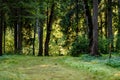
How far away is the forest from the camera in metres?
14.3

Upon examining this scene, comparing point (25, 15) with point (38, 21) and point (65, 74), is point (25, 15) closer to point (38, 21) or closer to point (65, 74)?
point (38, 21)

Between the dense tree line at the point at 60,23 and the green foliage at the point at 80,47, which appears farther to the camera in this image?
the green foliage at the point at 80,47

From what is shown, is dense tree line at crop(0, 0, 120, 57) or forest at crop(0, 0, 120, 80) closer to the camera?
forest at crop(0, 0, 120, 80)

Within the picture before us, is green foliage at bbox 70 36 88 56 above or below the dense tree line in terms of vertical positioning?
below

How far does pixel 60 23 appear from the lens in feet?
146

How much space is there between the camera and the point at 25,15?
98.4 feet

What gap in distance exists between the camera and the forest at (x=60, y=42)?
14344 mm

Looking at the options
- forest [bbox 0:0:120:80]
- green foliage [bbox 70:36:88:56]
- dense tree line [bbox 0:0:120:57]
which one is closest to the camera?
forest [bbox 0:0:120:80]

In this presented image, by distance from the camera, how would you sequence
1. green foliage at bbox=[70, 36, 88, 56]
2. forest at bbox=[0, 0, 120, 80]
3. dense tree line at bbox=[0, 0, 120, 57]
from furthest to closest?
green foliage at bbox=[70, 36, 88, 56], dense tree line at bbox=[0, 0, 120, 57], forest at bbox=[0, 0, 120, 80]

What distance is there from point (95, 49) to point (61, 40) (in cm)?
2503

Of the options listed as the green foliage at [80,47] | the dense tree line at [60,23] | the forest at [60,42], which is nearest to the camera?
the forest at [60,42]

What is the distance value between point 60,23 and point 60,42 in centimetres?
633

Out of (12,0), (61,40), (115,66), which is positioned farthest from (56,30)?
(115,66)

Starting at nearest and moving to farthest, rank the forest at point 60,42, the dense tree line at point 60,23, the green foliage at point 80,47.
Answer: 1. the forest at point 60,42
2. the dense tree line at point 60,23
3. the green foliage at point 80,47
